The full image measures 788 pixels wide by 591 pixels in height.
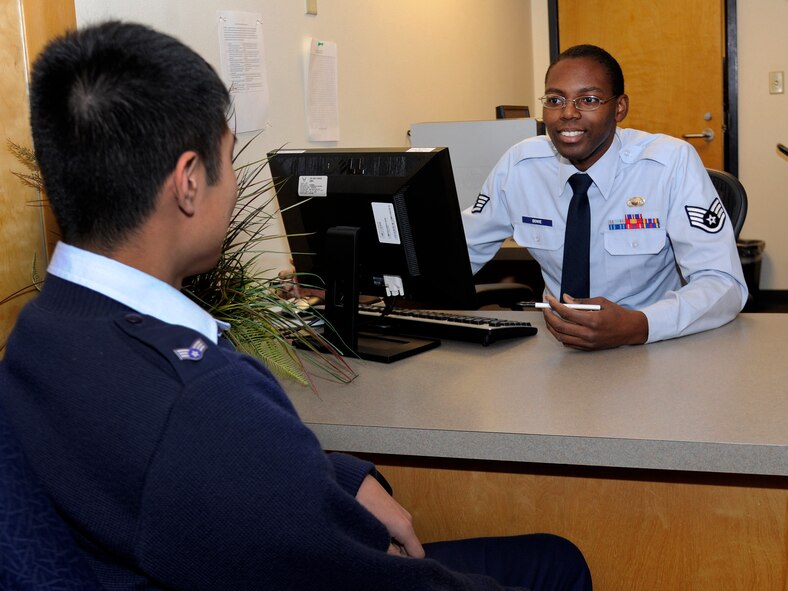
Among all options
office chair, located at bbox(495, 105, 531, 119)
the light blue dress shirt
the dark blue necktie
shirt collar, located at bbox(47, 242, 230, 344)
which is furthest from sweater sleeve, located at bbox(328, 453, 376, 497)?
office chair, located at bbox(495, 105, 531, 119)

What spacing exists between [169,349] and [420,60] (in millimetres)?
2942

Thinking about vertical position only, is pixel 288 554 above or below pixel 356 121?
below

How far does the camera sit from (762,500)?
123 centimetres

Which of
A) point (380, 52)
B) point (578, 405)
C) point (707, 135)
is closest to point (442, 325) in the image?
point (578, 405)

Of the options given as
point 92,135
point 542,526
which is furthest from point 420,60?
point 92,135

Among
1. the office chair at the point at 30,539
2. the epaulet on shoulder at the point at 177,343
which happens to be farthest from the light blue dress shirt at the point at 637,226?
the office chair at the point at 30,539

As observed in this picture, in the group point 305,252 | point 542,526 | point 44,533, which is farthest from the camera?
point 305,252

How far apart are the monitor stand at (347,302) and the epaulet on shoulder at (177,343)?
876 mm

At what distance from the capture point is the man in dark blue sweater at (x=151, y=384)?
0.71 metres

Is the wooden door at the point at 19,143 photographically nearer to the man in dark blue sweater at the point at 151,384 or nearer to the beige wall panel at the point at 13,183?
the beige wall panel at the point at 13,183

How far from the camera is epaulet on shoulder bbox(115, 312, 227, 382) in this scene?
2.38 feet

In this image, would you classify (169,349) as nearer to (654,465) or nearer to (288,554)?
(288,554)

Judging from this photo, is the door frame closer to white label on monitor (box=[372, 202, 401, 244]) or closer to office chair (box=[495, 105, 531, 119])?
office chair (box=[495, 105, 531, 119])

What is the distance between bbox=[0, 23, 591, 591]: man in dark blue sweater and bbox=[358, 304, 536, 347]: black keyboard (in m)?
0.90
